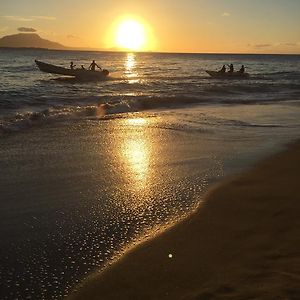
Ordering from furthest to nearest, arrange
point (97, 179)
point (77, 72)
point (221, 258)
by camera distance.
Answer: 1. point (77, 72)
2. point (97, 179)
3. point (221, 258)

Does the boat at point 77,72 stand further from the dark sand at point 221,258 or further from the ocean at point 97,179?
the dark sand at point 221,258

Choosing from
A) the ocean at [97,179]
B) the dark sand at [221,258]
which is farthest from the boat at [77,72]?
the dark sand at [221,258]

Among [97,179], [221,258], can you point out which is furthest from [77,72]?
[221,258]

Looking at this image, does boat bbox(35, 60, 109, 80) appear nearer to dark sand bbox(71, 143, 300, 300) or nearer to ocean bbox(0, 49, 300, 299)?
ocean bbox(0, 49, 300, 299)

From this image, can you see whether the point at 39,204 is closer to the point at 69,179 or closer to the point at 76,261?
the point at 69,179

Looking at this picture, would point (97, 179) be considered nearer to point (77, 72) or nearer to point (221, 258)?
point (221, 258)

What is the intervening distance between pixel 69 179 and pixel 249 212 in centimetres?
308

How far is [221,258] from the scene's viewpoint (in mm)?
4555

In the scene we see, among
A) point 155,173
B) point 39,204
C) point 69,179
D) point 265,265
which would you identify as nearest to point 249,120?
point 155,173

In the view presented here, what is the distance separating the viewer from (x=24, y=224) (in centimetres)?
548

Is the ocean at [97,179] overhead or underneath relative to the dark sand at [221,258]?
underneath

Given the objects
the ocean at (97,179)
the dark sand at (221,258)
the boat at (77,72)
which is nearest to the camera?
the dark sand at (221,258)

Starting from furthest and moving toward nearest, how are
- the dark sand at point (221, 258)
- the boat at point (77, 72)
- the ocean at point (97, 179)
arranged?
the boat at point (77, 72) < the ocean at point (97, 179) < the dark sand at point (221, 258)

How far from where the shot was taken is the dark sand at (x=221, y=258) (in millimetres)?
3857
